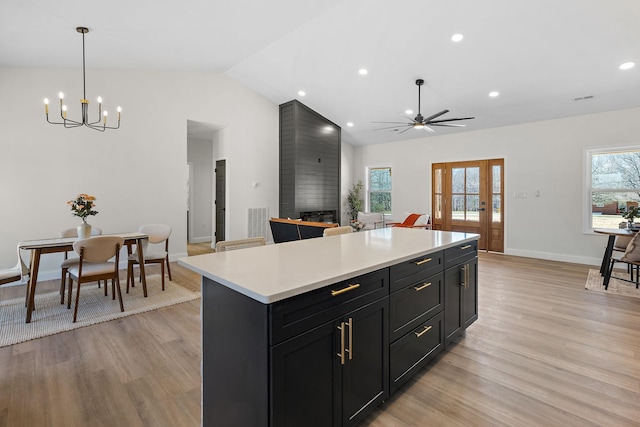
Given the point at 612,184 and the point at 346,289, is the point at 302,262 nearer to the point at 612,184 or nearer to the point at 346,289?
the point at 346,289

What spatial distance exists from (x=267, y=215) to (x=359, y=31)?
4.21 meters

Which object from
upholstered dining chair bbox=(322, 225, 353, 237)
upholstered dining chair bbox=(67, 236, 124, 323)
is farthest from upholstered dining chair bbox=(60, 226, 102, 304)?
upholstered dining chair bbox=(322, 225, 353, 237)

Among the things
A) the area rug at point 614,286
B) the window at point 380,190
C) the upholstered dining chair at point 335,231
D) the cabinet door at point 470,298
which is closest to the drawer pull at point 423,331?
the cabinet door at point 470,298

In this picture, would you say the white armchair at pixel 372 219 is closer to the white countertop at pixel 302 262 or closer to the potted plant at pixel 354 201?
the potted plant at pixel 354 201

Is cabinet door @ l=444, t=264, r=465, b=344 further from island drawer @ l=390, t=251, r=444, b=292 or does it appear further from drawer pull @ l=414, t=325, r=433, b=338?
drawer pull @ l=414, t=325, r=433, b=338

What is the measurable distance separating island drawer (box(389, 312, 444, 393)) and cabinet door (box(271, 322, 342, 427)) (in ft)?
1.61

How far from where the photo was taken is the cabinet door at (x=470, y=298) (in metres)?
2.54

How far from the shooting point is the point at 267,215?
7.16m

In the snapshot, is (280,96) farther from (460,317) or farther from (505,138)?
(460,317)

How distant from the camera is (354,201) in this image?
8.72 m

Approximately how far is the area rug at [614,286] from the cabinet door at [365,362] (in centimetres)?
395

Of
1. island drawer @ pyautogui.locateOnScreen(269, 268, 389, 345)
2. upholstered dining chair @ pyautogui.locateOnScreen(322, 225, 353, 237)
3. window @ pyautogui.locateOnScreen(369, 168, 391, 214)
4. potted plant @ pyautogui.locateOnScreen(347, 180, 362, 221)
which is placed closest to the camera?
island drawer @ pyautogui.locateOnScreen(269, 268, 389, 345)

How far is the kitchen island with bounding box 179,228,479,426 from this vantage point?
119cm

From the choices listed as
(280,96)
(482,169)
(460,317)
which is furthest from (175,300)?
(482,169)
